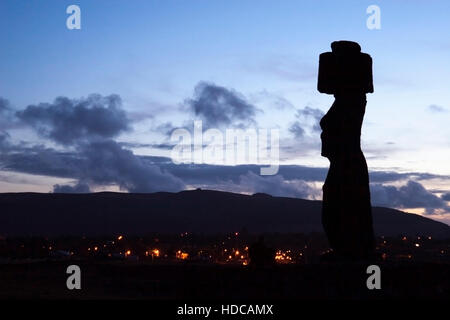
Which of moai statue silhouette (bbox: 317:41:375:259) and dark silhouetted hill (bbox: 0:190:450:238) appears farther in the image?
dark silhouetted hill (bbox: 0:190:450:238)

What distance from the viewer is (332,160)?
23.3 meters

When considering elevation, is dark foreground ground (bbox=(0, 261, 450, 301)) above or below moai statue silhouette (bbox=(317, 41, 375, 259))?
below

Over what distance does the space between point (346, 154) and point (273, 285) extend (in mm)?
4688

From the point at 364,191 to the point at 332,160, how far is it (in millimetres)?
1252

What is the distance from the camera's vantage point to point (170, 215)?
125688 mm

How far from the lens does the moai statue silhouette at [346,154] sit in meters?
22.8

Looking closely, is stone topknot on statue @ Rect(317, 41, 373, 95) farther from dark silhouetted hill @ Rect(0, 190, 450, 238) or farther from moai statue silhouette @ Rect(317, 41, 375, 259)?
dark silhouetted hill @ Rect(0, 190, 450, 238)

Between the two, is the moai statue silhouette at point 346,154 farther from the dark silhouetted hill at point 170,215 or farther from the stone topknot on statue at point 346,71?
the dark silhouetted hill at point 170,215

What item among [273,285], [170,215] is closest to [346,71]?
[273,285]

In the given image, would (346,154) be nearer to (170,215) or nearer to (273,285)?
(273,285)

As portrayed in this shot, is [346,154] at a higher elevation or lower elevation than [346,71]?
lower

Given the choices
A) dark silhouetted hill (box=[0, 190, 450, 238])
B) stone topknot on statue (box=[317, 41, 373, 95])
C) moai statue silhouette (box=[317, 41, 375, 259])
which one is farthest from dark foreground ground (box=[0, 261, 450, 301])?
dark silhouetted hill (box=[0, 190, 450, 238])

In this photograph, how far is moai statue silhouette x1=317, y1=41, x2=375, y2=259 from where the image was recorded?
2284 centimetres
